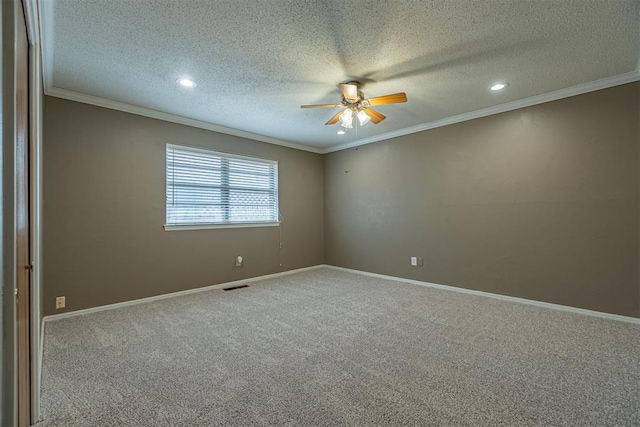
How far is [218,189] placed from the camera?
4.46 meters

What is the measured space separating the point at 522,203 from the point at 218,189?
4166 millimetres

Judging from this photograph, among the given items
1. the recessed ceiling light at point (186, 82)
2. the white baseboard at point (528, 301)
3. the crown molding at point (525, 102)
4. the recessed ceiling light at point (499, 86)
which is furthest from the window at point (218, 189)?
the recessed ceiling light at point (499, 86)

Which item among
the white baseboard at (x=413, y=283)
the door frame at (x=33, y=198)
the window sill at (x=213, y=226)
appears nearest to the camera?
the door frame at (x=33, y=198)

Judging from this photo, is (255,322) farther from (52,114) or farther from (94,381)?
(52,114)

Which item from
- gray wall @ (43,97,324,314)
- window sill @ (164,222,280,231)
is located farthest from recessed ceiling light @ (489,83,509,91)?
window sill @ (164,222,280,231)

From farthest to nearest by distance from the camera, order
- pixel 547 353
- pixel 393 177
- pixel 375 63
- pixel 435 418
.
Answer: pixel 393 177
pixel 375 63
pixel 547 353
pixel 435 418

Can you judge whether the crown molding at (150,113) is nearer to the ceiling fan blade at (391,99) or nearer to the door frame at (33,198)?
the door frame at (33,198)

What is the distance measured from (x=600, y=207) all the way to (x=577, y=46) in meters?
1.72

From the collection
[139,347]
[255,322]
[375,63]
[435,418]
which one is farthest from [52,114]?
[435,418]

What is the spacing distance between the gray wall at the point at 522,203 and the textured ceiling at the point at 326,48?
0.46m

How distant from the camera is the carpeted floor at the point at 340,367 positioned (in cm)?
161

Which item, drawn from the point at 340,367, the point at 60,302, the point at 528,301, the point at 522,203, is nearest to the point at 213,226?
the point at 60,302

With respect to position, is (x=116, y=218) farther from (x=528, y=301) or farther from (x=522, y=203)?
(x=528, y=301)

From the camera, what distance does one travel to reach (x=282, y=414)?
1.60 meters
